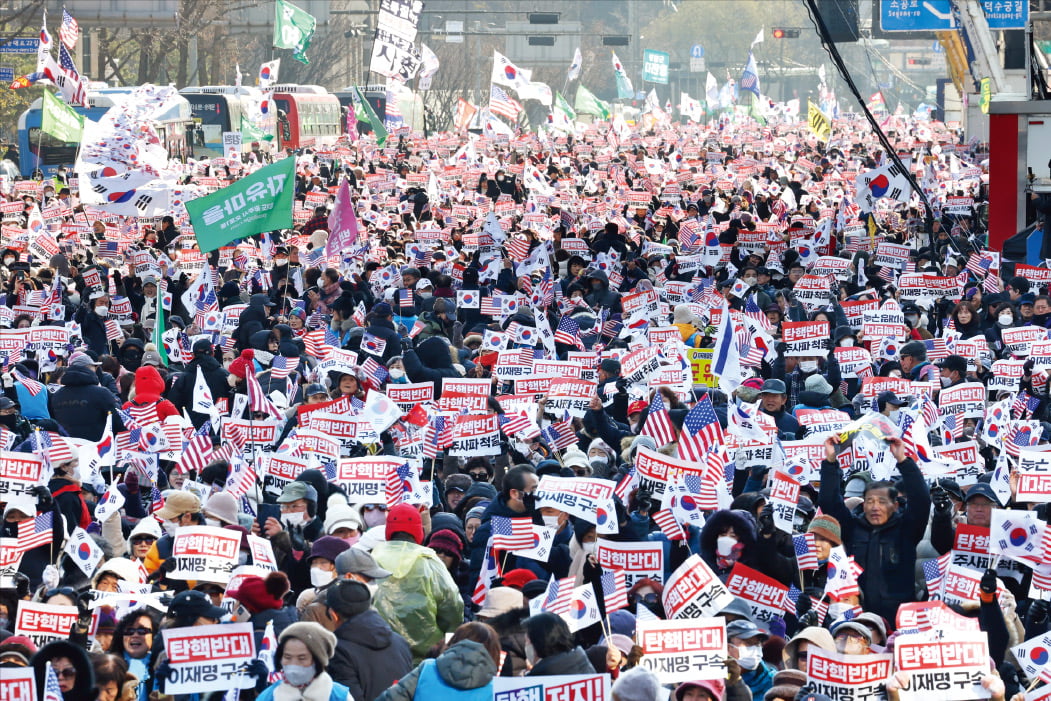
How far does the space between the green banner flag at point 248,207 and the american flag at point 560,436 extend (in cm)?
663

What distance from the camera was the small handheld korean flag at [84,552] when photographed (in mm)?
8898

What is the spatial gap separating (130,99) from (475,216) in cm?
509

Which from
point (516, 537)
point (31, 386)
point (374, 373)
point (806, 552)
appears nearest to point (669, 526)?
point (806, 552)

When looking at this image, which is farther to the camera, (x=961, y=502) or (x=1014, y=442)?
(x=1014, y=442)

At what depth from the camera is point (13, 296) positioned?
18969mm

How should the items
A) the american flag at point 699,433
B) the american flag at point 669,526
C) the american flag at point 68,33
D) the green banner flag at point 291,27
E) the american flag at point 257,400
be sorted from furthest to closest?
the green banner flag at point 291,27 < the american flag at point 68,33 < the american flag at point 257,400 < the american flag at point 699,433 < the american flag at point 669,526

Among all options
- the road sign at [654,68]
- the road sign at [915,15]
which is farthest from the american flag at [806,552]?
the road sign at [654,68]

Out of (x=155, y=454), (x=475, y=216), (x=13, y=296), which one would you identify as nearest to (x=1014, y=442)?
(x=155, y=454)

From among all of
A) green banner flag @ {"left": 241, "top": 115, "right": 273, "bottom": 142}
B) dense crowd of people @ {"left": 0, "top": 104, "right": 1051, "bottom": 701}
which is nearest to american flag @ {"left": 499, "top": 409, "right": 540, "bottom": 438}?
dense crowd of people @ {"left": 0, "top": 104, "right": 1051, "bottom": 701}

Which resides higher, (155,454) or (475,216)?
(475,216)

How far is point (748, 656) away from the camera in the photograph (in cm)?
739

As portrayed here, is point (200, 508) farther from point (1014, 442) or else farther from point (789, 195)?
point (789, 195)

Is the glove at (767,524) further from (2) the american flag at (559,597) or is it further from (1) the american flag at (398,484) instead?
(1) the american flag at (398,484)

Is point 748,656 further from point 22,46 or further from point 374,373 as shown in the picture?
point 22,46
